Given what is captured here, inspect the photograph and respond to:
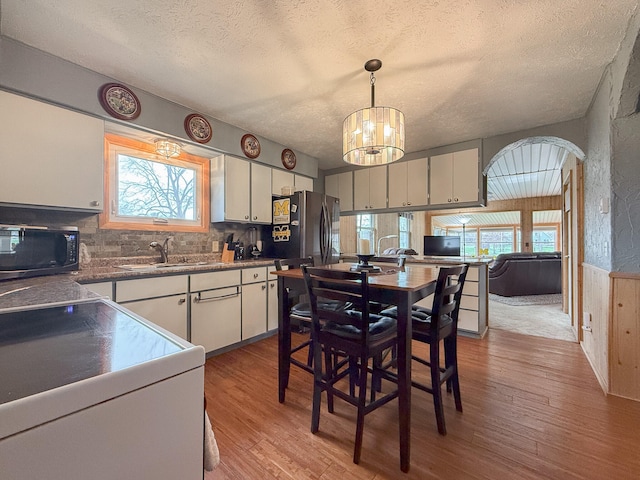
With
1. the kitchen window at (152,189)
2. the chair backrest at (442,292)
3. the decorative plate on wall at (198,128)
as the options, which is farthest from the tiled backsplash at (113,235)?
the chair backrest at (442,292)

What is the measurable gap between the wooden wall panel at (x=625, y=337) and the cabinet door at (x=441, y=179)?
1897 millimetres

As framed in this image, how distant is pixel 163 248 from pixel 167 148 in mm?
952

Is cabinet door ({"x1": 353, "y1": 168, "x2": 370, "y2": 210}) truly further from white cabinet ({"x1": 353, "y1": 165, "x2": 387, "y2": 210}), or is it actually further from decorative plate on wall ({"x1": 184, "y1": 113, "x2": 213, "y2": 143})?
decorative plate on wall ({"x1": 184, "y1": 113, "x2": 213, "y2": 143})

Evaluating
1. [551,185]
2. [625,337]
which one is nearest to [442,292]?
[625,337]

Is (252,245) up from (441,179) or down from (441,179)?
down

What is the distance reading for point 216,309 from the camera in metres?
2.66

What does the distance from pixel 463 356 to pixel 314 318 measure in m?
1.87

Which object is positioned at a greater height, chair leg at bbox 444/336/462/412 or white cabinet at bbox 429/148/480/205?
white cabinet at bbox 429/148/480/205

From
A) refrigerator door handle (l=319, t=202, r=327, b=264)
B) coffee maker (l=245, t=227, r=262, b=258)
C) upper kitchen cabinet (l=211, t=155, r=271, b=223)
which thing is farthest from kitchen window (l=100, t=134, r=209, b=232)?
refrigerator door handle (l=319, t=202, r=327, b=264)

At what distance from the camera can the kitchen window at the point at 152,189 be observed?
8.54 feet

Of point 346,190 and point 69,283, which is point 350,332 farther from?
point 346,190

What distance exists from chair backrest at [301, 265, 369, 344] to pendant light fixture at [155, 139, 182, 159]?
Result: 204 centimetres

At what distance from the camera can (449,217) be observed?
10.3m

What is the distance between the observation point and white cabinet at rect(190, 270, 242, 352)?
2.51 meters
